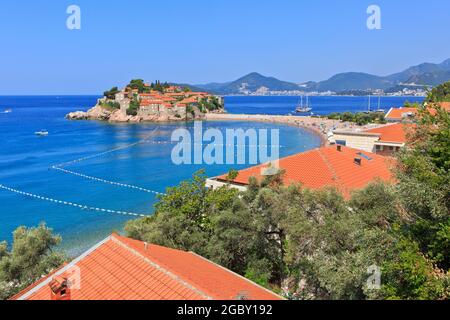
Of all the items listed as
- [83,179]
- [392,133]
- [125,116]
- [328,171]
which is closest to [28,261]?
[328,171]

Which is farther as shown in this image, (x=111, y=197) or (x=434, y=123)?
(x=111, y=197)

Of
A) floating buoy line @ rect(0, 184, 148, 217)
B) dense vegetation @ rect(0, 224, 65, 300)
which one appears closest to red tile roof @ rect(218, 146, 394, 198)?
dense vegetation @ rect(0, 224, 65, 300)

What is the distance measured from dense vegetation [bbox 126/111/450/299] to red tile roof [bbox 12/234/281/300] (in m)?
2.58

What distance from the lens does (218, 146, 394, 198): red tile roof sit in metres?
17.3

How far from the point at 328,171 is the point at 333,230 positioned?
7.71 meters

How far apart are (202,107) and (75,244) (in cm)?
10607

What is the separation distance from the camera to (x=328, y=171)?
714 inches

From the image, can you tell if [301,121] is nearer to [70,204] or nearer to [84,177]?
[84,177]

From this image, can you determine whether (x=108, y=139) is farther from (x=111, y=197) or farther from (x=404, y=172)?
(x=404, y=172)

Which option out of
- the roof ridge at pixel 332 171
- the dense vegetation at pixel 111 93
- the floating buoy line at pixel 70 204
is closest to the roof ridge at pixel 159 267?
the roof ridge at pixel 332 171

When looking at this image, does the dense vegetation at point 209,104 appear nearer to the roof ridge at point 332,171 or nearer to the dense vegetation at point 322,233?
the roof ridge at point 332,171

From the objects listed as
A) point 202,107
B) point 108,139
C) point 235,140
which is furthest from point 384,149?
point 202,107

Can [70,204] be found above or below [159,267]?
below
